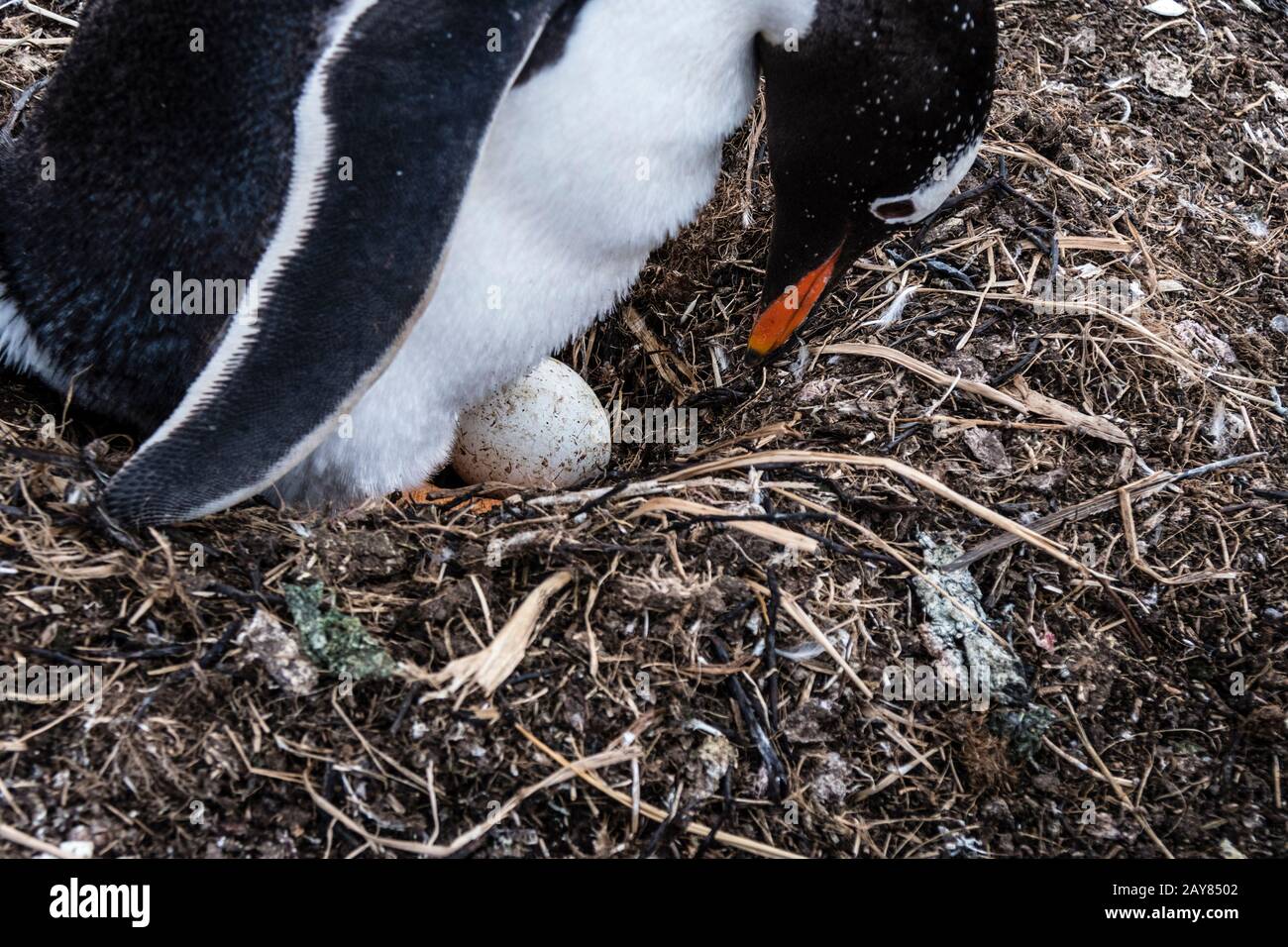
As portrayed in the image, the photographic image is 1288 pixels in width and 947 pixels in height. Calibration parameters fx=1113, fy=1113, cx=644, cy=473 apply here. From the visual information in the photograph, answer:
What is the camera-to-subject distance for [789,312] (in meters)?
1.82

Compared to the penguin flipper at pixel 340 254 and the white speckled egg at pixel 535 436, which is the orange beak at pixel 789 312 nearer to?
the white speckled egg at pixel 535 436

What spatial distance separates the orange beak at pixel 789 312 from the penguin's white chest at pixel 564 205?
220 millimetres

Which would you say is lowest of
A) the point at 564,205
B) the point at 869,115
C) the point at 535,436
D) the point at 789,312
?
the point at 535,436

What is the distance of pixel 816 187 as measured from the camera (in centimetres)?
168

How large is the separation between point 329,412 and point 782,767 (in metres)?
0.70

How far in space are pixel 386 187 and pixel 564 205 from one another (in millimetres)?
334

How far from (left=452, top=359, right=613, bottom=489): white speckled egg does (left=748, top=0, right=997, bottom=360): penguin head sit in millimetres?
441

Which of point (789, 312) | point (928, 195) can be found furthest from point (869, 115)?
point (789, 312)

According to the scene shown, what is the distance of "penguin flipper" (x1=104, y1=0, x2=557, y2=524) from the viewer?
1.33 m

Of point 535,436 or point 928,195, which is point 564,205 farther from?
point 928,195

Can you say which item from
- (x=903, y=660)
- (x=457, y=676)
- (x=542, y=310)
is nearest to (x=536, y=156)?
(x=542, y=310)

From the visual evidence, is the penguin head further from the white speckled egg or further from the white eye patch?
the white speckled egg
